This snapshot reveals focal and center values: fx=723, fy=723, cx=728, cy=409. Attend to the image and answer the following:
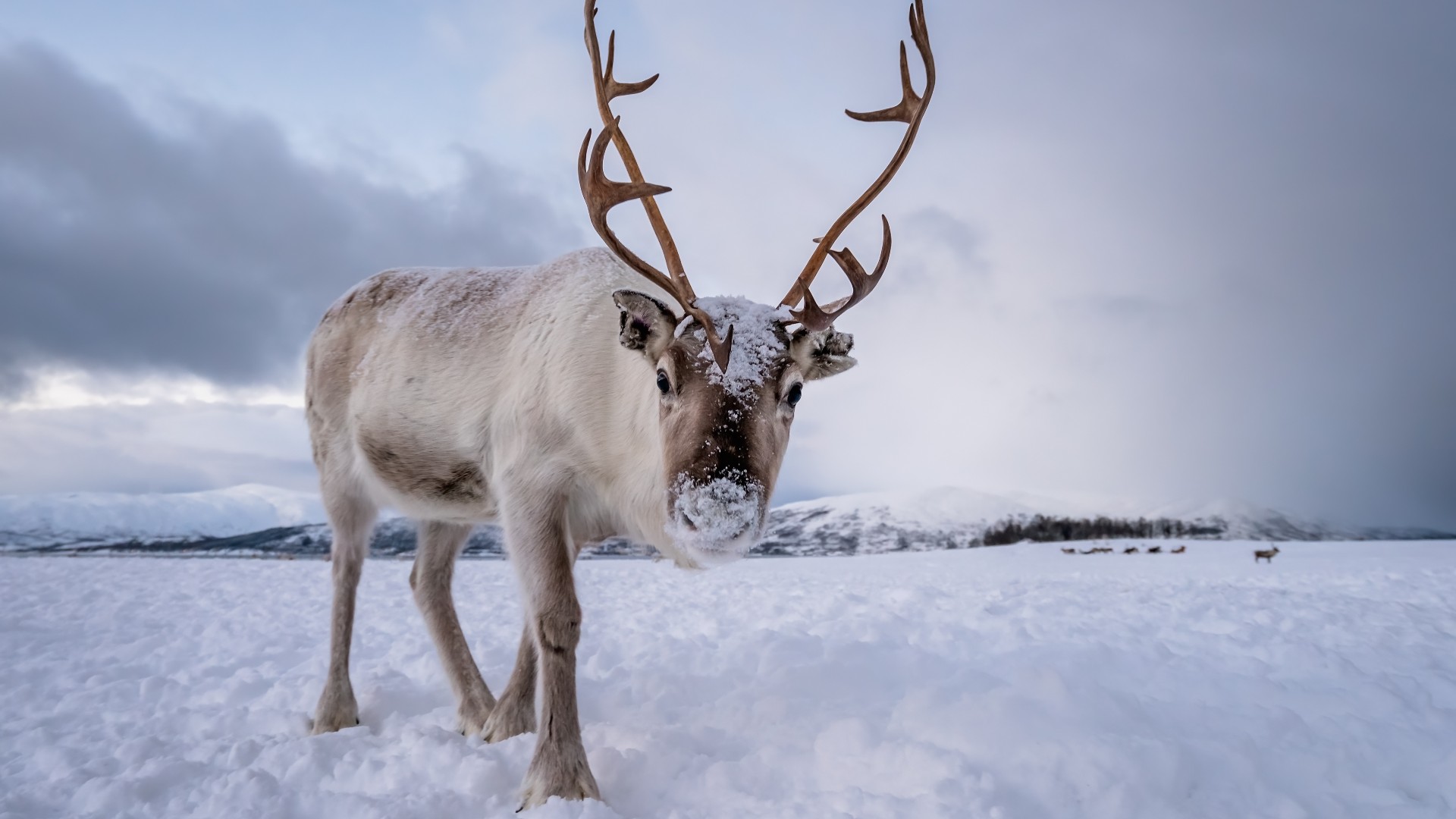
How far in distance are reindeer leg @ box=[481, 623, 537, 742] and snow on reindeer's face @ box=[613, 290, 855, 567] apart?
1904mm

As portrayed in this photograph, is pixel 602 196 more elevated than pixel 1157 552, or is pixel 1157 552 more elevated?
pixel 602 196

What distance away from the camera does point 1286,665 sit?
4.23m

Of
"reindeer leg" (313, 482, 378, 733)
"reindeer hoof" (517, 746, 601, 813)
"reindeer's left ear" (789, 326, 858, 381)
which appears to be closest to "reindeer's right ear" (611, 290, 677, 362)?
"reindeer's left ear" (789, 326, 858, 381)

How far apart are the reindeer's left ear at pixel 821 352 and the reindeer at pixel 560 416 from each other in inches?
0.4

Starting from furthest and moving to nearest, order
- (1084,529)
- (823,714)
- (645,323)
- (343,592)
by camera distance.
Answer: (1084,529) → (343,592) → (823,714) → (645,323)

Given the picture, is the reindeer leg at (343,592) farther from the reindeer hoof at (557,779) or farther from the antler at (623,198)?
the antler at (623,198)

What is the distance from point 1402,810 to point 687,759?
266 centimetres

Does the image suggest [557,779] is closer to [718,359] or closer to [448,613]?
[718,359]

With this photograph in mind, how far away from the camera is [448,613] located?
5.16 meters

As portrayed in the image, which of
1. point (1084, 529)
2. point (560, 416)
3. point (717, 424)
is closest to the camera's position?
point (717, 424)

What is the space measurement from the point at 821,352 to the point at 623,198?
1.27 m

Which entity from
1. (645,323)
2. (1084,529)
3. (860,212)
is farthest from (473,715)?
(1084,529)

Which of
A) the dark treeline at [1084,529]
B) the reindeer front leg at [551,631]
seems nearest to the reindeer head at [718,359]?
the reindeer front leg at [551,631]

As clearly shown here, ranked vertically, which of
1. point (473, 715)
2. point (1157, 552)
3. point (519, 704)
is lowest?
point (473, 715)
